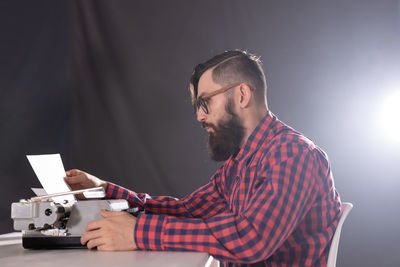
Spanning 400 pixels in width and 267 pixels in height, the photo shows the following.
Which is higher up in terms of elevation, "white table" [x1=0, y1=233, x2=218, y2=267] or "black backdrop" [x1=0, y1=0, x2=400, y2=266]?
"black backdrop" [x1=0, y1=0, x2=400, y2=266]

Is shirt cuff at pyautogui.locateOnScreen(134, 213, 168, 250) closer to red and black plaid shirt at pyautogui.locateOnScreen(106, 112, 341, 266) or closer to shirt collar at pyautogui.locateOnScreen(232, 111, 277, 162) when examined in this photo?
red and black plaid shirt at pyautogui.locateOnScreen(106, 112, 341, 266)

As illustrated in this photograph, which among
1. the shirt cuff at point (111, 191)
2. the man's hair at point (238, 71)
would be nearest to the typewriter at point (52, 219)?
the shirt cuff at point (111, 191)

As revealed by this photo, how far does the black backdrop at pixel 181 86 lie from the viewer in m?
2.69

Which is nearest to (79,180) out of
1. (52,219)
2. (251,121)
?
(52,219)

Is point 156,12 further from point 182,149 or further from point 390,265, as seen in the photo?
point 390,265

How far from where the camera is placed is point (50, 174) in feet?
4.58

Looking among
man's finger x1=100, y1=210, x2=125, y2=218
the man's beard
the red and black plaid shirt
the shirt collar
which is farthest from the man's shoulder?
man's finger x1=100, y1=210, x2=125, y2=218

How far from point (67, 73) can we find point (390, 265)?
96.9 inches

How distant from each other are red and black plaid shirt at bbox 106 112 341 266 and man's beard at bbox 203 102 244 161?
3.2 inches

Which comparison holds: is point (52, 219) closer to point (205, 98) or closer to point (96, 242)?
point (96, 242)

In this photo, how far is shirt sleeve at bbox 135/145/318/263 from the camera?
1.14m

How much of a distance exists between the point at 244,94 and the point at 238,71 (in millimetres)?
106

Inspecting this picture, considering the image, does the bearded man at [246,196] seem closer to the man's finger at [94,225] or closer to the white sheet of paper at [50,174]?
the man's finger at [94,225]

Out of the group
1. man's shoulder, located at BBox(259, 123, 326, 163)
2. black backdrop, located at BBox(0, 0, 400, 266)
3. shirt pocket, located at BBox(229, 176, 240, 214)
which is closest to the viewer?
man's shoulder, located at BBox(259, 123, 326, 163)
